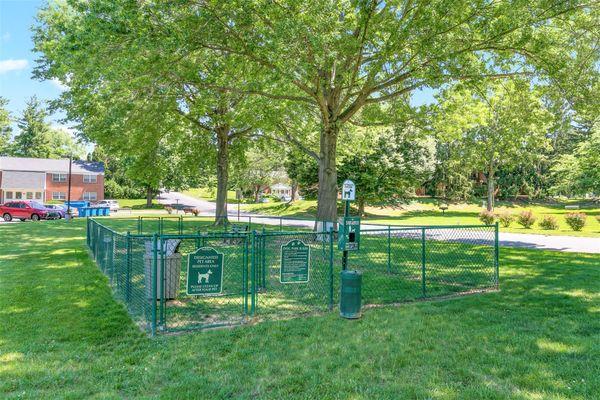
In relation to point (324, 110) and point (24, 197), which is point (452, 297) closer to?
point (324, 110)

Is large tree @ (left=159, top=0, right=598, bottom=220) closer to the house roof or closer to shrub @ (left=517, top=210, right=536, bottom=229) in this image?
shrub @ (left=517, top=210, right=536, bottom=229)

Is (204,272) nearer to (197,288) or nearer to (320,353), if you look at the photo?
(197,288)

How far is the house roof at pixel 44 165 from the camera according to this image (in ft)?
193

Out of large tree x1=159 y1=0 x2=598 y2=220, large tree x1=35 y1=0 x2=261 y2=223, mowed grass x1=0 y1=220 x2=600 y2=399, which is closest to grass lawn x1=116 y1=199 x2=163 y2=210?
large tree x1=35 y1=0 x2=261 y2=223

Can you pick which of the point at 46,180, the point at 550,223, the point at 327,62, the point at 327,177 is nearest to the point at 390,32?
the point at 327,62

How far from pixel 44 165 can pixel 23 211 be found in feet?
103

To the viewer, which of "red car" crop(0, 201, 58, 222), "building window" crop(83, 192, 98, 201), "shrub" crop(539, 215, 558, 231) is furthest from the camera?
"building window" crop(83, 192, 98, 201)

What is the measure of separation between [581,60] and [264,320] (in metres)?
13.9

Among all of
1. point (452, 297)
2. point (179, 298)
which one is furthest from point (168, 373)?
point (452, 297)

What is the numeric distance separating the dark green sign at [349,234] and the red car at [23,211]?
3556 centimetres

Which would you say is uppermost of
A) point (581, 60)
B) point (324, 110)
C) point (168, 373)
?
point (581, 60)

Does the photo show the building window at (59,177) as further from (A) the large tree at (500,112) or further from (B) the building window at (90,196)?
(A) the large tree at (500,112)

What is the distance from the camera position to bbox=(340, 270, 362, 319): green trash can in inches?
286

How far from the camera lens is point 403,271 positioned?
12.0 meters
